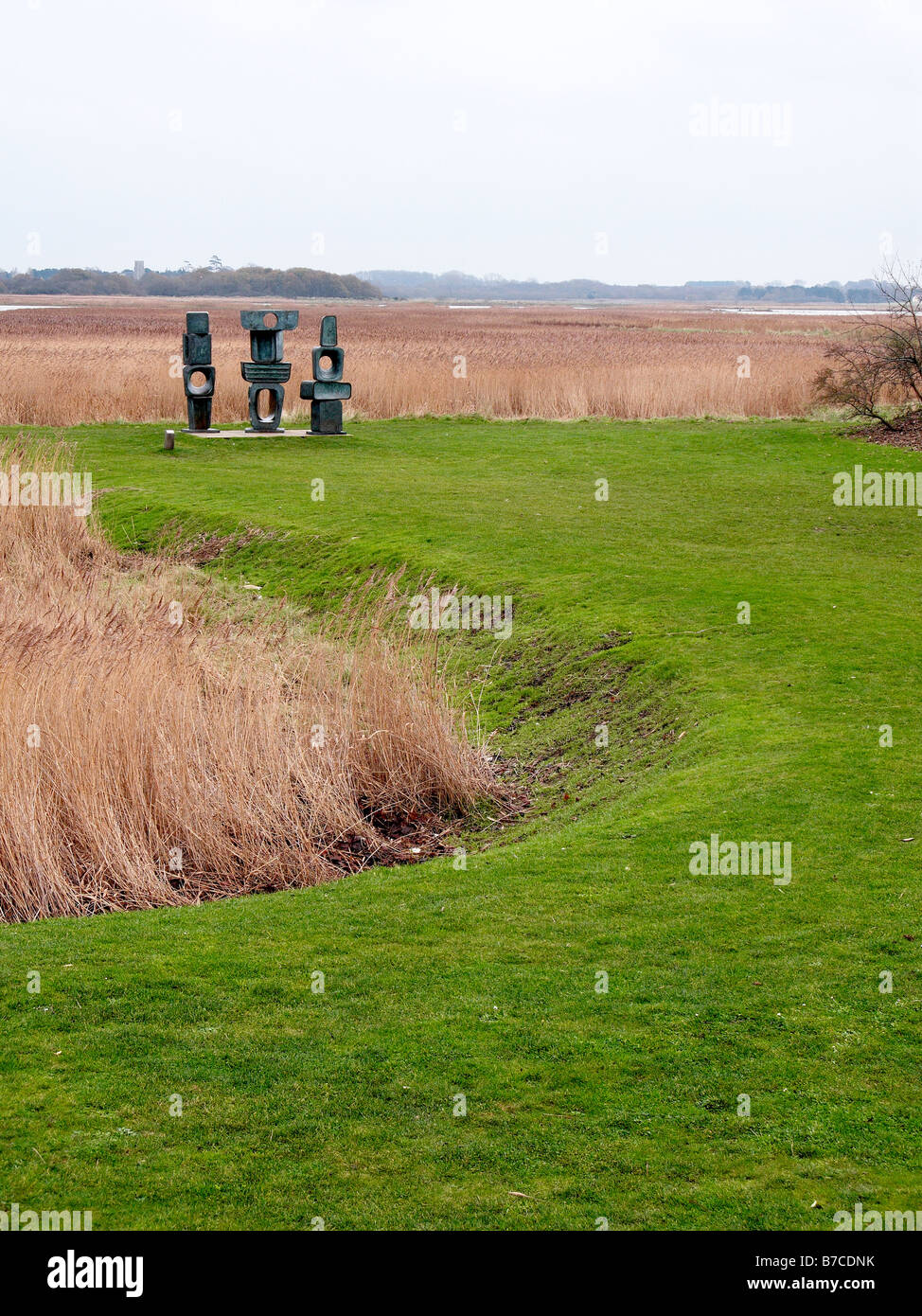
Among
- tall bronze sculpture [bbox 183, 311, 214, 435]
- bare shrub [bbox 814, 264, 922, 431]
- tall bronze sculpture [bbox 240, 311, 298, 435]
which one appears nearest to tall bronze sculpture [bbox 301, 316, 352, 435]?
tall bronze sculpture [bbox 240, 311, 298, 435]

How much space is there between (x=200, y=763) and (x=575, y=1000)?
10.9ft

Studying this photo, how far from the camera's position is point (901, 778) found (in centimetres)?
737

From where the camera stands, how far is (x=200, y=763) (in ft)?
25.5

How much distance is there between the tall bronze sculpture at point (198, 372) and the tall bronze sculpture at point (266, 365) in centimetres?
67

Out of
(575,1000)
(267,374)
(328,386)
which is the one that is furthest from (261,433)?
(575,1000)

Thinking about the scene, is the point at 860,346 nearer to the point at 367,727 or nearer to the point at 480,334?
the point at 367,727

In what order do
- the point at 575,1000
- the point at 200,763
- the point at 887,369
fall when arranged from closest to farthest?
the point at 575,1000 → the point at 200,763 → the point at 887,369

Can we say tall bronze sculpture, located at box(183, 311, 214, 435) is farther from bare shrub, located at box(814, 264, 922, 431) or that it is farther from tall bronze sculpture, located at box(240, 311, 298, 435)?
bare shrub, located at box(814, 264, 922, 431)

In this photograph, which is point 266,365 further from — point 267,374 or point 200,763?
point 200,763

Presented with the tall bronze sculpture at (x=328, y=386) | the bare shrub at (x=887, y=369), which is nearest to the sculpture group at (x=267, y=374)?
the tall bronze sculpture at (x=328, y=386)

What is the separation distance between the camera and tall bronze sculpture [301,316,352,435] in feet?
A: 72.7

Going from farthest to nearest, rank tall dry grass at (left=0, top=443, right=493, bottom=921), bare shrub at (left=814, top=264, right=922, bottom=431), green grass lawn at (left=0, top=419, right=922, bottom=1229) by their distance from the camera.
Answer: bare shrub at (left=814, top=264, right=922, bottom=431) → tall dry grass at (left=0, top=443, right=493, bottom=921) → green grass lawn at (left=0, top=419, right=922, bottom=1229)

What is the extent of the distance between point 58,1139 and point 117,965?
55.0 inches
